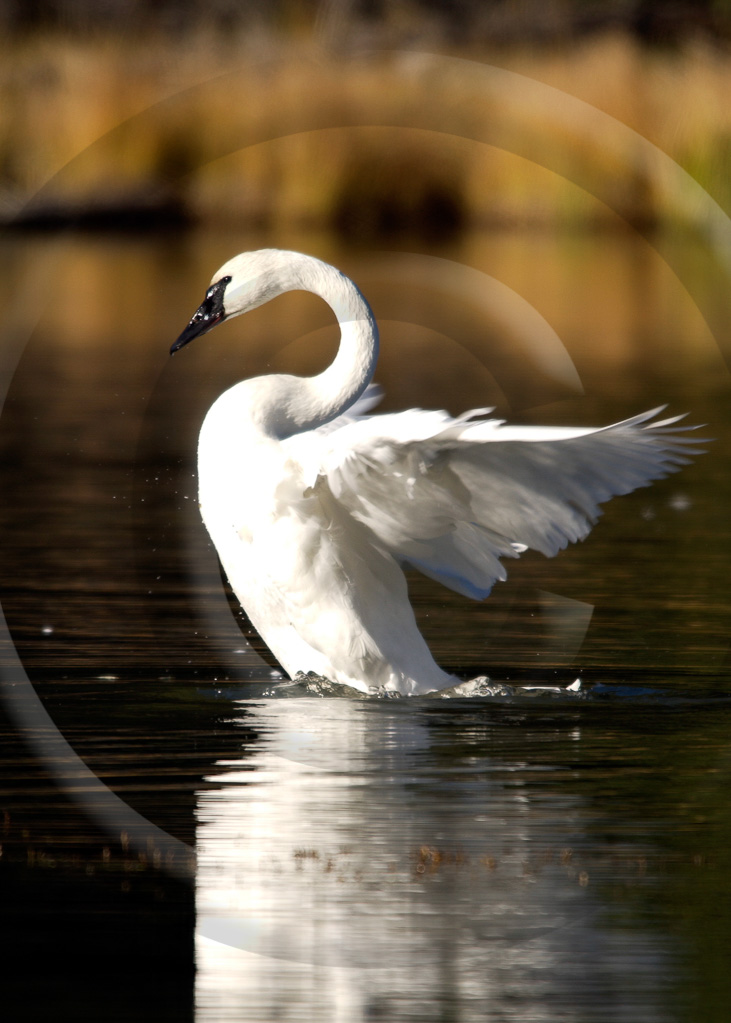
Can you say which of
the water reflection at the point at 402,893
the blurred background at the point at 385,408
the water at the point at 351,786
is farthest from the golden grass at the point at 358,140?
the water reflection at the point at 402,893

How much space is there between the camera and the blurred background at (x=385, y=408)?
415 centimetres

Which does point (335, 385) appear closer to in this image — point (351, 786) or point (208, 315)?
point (208, 315)

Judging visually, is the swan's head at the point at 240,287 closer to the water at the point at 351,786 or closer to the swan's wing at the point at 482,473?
the swan's wing at the point at 482,473

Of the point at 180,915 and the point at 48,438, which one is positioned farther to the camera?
the point at 48,438

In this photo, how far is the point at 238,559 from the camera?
Result: 234 inches

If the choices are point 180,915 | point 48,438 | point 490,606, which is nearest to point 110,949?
point 180,915

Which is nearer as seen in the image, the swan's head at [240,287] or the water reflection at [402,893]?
the water reflection at [402,893]

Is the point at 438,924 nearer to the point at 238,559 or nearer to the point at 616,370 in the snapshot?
the point at 238,559

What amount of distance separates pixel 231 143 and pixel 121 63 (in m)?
2.30

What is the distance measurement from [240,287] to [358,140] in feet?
54.2

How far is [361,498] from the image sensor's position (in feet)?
18.4

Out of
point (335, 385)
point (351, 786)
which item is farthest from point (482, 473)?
point (351, 786)

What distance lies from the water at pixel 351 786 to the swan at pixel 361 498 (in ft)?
0.89

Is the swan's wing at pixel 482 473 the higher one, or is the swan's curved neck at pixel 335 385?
the swan's curved neck at pixel 335 385
